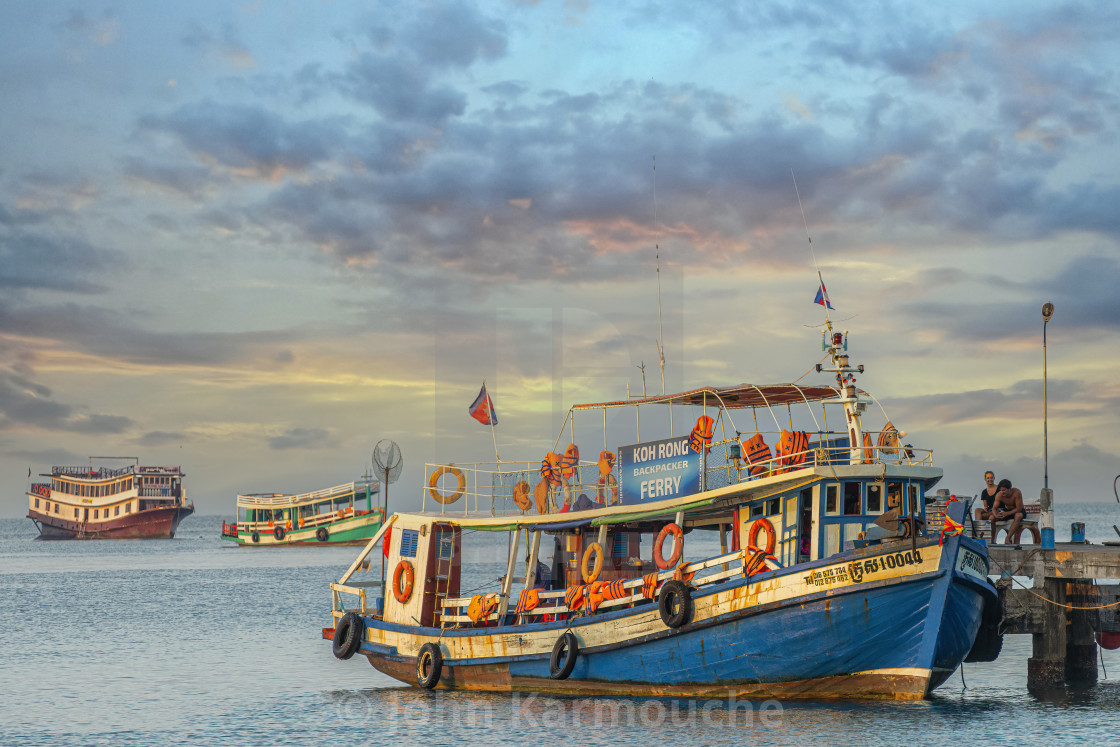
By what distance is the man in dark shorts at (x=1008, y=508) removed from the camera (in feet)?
82.9

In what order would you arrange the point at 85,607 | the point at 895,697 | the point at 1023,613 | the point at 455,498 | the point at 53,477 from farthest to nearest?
the point at 53,477, the point at 85,607, the point at 455,498, the point at 1023,613, the point at 895,697

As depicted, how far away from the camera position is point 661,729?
2055 centimetres

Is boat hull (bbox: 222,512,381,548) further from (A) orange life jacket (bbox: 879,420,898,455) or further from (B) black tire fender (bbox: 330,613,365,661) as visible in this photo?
(A) orange life jacket (bbox: 879,420,898,455)

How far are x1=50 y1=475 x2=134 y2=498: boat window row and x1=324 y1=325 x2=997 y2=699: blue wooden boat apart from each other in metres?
120

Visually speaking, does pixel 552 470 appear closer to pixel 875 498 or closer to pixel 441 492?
pixel 441 492

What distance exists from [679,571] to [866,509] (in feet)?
12.1

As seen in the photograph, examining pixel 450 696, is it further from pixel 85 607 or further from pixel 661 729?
pixel 85 607

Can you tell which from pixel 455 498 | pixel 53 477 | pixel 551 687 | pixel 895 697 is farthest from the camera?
pixel 53 477

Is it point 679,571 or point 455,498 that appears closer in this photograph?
point 679,571

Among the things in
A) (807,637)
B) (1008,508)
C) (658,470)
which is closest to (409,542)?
(658,470)

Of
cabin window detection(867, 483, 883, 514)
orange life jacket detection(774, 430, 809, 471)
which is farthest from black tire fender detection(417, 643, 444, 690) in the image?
cabin window detection(867, 483, 883, 514)

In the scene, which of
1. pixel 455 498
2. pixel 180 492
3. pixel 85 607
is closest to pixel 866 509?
pixel 455 498

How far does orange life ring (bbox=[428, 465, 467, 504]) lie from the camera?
1030 inches

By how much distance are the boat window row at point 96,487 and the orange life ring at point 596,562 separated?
124 m
